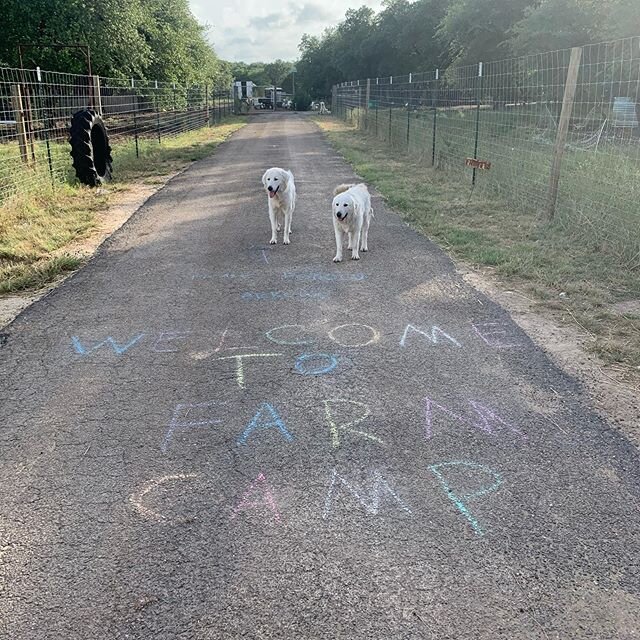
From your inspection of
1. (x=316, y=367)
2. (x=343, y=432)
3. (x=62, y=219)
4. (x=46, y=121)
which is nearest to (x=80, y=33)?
(x=46, y=121)

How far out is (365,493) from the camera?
2.81 meters

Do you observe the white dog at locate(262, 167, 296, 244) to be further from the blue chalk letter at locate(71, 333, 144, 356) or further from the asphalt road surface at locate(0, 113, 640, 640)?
the blue chalk letter at locate(71, 333, 144, 356)

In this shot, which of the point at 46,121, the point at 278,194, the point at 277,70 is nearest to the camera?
the point at 278,194

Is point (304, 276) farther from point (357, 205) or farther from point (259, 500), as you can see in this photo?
point (259, 500)

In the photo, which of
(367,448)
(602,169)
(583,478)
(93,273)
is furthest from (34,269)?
(602,169)

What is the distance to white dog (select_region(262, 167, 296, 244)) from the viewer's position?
24.1 ft

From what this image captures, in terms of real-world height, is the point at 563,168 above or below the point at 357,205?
above

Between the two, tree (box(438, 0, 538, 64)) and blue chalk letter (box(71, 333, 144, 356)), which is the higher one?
tree (box(438, 0, 538, 64))

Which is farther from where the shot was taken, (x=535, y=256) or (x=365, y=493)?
(x=535, y=256)

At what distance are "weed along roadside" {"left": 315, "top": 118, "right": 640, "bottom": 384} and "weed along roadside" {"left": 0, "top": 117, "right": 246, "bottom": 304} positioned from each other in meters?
4.45

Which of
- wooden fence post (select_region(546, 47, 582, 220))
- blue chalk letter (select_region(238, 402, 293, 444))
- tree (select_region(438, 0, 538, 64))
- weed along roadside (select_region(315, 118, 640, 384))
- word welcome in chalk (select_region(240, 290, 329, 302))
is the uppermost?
tree (select_region(438, 0, 538, 64))

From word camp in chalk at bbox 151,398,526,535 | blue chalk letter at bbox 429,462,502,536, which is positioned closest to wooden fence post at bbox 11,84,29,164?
word camp in chalk at bbox 151,398,526,535

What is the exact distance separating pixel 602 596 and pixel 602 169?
6.91m

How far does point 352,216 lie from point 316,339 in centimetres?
220
